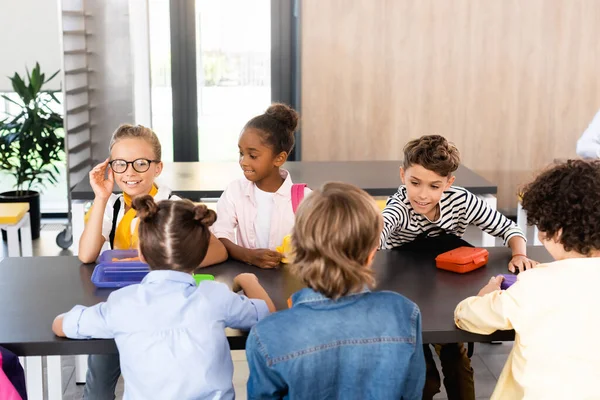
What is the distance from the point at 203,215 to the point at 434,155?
98 centimetres

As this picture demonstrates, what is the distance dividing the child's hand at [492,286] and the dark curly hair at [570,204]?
249 mm

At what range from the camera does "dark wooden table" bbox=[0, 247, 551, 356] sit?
171 cm

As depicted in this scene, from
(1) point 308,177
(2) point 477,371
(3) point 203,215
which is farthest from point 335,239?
(1) point 308,177

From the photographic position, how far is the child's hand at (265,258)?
85.7 inches

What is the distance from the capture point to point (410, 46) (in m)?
5.34

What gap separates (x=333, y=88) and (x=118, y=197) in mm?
3074

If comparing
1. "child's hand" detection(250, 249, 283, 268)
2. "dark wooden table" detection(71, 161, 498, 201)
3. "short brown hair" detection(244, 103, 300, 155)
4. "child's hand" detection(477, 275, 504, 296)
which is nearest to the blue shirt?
"child's hand" detection(250, 249, 283, 268)

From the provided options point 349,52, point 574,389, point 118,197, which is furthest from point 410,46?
point 574,389

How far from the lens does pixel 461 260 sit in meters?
2.15

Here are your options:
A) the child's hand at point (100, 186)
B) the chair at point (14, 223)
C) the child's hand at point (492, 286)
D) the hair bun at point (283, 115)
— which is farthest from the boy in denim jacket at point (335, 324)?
the chair at point (14, 223)

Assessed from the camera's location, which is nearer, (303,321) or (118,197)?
(303,321)

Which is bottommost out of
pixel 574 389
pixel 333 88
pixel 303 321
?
pixel 574 389

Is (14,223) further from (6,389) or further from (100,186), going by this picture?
(6,389)

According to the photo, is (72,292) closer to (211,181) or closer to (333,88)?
(211,181)
